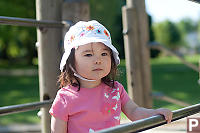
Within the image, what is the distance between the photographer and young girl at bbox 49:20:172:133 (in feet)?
5.17

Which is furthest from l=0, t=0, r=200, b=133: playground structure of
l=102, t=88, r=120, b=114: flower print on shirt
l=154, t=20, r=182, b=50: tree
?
l=154, t=20, r=182, b=50: tree

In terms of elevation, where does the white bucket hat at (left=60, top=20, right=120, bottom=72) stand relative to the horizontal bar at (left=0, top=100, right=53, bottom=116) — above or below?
above

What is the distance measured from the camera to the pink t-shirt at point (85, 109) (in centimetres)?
157

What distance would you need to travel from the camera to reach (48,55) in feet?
7.32

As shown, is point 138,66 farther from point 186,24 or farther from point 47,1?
point 186,24

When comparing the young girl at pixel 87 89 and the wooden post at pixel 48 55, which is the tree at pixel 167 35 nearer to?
the wooden post at pixel 48 55

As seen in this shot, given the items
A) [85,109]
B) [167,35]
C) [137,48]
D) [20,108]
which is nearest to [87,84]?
[85,109]

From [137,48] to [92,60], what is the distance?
157 centimetres

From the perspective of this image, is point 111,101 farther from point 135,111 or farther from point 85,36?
point 85,36

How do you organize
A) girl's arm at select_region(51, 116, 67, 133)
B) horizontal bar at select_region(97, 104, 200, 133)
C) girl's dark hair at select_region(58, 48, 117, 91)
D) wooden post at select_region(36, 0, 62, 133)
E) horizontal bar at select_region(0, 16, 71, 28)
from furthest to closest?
wooden post at select_region(36, 0, 62, 133)
horizontal bar at select_region(0, 16, 71, 28)
girl's dark hair at select_region(58, 48, 117, 91)
girl's arm at select_region(51, 116, 67, 133)
horizontal bar at select_region(97, 104, 200, 133)

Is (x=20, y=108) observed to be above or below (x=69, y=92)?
below

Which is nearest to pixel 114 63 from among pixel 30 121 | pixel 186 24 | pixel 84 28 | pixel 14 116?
pixel 84 28

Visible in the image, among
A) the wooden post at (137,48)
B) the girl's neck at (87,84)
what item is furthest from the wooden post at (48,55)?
the wooden post at (137,48)

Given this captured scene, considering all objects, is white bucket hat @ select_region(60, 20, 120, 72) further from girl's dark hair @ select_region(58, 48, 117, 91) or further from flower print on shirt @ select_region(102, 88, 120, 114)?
flower print on shirt @ select_region(102, 88, 120, 114)
